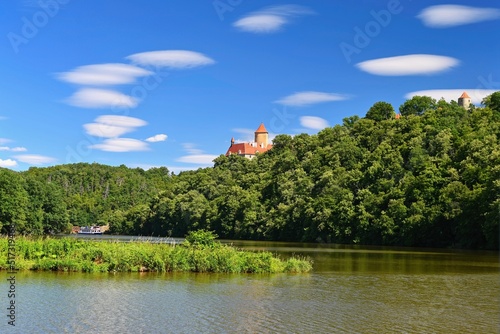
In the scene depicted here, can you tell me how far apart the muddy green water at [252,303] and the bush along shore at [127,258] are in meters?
1.12

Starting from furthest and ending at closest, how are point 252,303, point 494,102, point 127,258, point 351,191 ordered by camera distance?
point 494,102 < point 351,191 < point 127,258 < point 252,303

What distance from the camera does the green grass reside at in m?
32.7

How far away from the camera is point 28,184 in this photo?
104375mm

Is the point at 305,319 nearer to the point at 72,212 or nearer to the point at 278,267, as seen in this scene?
the point at 278,267

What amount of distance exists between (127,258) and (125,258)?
11 cm

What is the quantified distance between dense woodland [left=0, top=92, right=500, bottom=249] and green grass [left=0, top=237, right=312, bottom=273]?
3573cm

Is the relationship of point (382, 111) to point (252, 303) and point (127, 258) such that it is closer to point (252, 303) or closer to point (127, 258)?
point (127, 258)

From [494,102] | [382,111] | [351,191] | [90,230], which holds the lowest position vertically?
[90,230]

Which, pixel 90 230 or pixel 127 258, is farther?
pixel 90 230

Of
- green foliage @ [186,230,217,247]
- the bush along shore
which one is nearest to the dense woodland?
the bush along shore

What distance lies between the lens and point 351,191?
99062 millimetres

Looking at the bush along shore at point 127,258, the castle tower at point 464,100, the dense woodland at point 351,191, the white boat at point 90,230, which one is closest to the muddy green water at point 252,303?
the bush along shore at point 127,258

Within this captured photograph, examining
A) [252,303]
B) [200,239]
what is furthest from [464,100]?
[252,303]

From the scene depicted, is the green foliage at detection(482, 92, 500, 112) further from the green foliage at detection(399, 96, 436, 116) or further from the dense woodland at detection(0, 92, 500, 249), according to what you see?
the green foliage at detection(399, 96, 436, 116)
